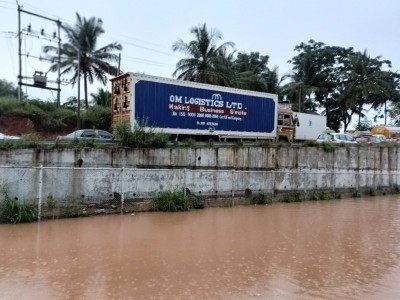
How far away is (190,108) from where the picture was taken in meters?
21.8

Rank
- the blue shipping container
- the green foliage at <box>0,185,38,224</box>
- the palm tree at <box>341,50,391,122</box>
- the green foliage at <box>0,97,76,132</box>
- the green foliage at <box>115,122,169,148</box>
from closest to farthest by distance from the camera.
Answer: the green foliage at <box>0,185,38,224</box>
the green foliage at <box>115,122,169,148</box>
the blue shipping container
the green foliage at <box>0,97,76,132</box>
the palm tree at <box>341,50,391,122</box>

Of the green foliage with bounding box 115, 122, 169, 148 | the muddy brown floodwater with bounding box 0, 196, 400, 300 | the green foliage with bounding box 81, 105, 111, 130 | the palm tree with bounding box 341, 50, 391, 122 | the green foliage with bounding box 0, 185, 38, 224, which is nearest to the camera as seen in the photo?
the muddy brown floodwater with bounding box 0, 196, 400, 300

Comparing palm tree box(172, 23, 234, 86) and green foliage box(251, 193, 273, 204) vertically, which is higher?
palm tree box(172, 23, 234, 86)

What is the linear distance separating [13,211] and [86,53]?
27.9 metres

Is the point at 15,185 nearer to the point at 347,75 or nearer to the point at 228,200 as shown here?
the point at 228,200

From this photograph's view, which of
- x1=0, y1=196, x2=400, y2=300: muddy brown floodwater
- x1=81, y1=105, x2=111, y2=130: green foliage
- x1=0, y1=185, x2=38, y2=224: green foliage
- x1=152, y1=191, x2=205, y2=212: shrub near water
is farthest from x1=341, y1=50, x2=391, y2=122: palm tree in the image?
x1=0, y1=185, x2=38, y2=224: green foliage

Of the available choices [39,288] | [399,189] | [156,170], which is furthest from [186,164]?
[399,189]

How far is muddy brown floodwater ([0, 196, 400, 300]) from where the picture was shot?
688 cm

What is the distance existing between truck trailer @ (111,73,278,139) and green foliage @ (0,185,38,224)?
23.3ft

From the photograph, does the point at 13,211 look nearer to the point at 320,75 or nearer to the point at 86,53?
the point at 86,53

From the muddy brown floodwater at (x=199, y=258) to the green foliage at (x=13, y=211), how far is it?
0.41 meters

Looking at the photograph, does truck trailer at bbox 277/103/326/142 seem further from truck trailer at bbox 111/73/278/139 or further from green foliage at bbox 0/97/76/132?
green foliage at bbox 0/97/76/132

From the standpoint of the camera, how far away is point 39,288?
6816 millimetres

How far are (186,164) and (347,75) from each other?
40301mm
